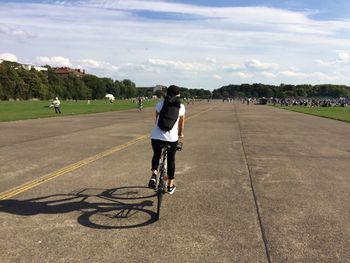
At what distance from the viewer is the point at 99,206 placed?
23.4 feet

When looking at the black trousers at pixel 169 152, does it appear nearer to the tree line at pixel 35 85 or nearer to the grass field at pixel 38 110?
the grass field at pixel 38 110

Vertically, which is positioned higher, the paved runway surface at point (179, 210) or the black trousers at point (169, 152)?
the black trousers at point (169, 152)

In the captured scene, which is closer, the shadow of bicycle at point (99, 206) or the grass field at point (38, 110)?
the shadow of bicycle at point (99, 206)

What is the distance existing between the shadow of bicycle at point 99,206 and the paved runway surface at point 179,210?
2 cm

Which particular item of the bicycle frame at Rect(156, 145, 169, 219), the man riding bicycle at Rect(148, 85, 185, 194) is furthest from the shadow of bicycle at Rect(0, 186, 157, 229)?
the man riding bicycle at Rect(148, 85, 185, 194)

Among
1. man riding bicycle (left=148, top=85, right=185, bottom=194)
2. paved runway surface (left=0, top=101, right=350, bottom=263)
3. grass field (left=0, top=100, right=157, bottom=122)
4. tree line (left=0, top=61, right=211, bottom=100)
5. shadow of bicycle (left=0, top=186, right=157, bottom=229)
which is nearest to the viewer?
paved runway surface (left=0, top=101, right=350, bottom=263)

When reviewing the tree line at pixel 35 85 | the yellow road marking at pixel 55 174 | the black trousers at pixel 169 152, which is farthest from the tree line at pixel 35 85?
the black trousers at pixel 169 152

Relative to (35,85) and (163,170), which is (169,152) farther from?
Result: (35,85)

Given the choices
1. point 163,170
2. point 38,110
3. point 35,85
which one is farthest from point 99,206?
point 35,85

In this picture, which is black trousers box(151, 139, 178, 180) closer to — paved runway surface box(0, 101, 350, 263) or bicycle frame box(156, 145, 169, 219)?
bicycle frame box(156, 145, 169, 219)

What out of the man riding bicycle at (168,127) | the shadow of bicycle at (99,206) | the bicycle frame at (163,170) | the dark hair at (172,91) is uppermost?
the dark hair at (172,91)

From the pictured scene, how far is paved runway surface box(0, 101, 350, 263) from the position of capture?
5.14 meters

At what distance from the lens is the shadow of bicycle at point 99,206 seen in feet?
20.7

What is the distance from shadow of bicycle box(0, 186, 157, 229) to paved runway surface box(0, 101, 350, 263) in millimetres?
15
